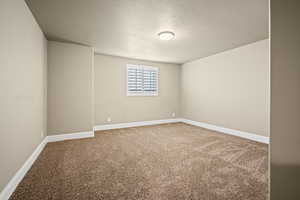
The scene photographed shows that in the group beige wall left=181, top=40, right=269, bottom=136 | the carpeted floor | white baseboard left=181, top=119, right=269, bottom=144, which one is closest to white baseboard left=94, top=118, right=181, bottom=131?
beige wall left=181, top=40, right=269, bottom=136

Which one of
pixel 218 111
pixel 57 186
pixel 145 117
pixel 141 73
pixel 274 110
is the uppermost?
pixel 141 73

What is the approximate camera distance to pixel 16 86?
1.58 metres

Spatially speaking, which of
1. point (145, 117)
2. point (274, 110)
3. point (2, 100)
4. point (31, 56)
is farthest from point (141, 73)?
point (274, 110)

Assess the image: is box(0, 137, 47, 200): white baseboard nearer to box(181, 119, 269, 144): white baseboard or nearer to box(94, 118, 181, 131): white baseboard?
box(94, 118, 181, 131): white baseboard

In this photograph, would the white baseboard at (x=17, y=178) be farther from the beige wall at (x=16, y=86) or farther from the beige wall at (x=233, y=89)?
→ the beige wall at (x=233, y=89)

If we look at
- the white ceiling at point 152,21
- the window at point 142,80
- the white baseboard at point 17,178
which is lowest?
the white baseboard at point 17,178

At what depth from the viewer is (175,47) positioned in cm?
367

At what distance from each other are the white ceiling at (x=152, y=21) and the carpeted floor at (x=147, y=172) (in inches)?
94.8

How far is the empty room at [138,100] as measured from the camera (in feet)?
2.27

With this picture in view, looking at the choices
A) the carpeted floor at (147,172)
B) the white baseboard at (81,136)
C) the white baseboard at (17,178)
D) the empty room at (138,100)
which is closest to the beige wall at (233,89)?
the empty room at (138,100)

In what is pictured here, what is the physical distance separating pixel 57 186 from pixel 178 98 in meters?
4.94

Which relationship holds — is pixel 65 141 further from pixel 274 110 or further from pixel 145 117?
pixel 274 110

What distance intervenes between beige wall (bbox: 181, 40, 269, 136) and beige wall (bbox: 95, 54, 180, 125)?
0.87 meters

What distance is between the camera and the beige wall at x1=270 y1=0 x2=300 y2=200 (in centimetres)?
62
